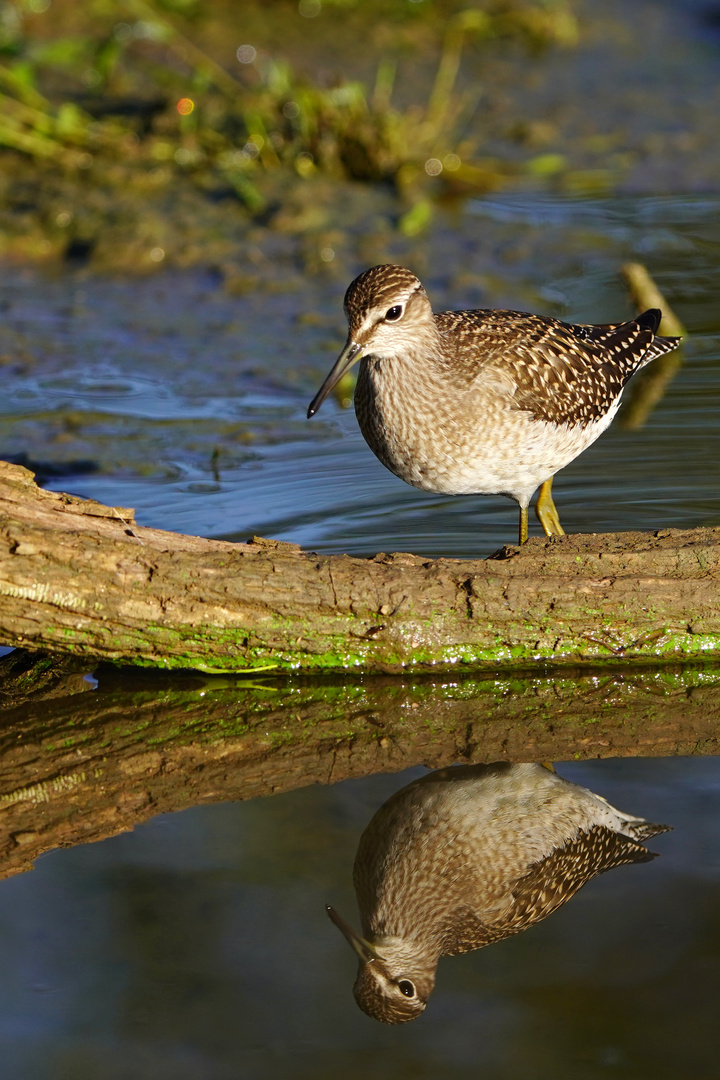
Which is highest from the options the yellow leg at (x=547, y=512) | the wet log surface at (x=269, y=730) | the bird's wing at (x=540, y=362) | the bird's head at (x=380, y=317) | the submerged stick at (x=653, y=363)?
the bird's head at (x=380, y=317)

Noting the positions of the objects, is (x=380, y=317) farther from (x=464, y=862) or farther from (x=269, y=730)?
(x=464, y=862)

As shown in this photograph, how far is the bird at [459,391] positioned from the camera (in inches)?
237

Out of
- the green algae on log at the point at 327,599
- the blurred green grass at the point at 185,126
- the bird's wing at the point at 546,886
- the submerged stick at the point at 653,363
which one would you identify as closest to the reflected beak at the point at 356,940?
the bird's wing at the point at 546,886

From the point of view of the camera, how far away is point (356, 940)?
407 centimetres

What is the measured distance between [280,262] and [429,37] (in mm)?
4690

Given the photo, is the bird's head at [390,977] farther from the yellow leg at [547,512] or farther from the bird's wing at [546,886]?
the yellow leg at [547,512]

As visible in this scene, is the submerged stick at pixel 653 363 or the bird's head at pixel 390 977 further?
the submerged stick at pixel 653 363

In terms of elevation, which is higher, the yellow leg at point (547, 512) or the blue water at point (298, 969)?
the yellow leg at point (547, 512)

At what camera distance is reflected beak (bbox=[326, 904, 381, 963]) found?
4.00 m

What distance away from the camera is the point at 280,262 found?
393 inches

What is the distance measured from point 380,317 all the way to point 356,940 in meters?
2.91

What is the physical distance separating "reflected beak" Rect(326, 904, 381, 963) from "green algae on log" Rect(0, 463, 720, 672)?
4.65ft

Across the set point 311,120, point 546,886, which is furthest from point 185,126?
point 546,886

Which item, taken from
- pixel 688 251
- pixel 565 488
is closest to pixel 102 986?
pixel 565 488
